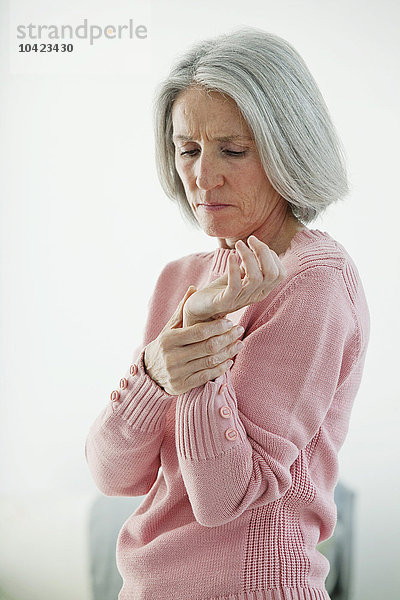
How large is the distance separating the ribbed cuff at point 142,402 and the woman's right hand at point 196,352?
4 cm

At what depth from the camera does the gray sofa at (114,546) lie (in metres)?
2.47

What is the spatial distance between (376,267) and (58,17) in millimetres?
1330

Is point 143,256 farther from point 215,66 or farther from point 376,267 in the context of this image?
point 215,66

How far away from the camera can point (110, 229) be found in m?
2.65

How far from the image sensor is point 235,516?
3.66ft

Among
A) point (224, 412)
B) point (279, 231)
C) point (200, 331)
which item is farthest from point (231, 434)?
point (279, 231)

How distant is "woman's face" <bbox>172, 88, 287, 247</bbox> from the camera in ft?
3.84

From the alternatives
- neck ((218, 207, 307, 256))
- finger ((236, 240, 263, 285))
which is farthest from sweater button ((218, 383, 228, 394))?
neck ((218, 207, 307, 256))

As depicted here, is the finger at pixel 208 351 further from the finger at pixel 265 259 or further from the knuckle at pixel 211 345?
the finger at pixel 265 259

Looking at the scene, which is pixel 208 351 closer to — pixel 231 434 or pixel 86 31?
pixel 231 434

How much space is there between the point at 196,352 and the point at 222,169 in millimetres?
288

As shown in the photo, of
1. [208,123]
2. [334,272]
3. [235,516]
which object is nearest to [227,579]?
[235,516]

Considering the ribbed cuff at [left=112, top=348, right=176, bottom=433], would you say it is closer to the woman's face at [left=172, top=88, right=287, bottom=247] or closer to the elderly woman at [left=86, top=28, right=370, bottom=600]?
the elderly woman at [left=86, top=28, right=370, bottom=600]

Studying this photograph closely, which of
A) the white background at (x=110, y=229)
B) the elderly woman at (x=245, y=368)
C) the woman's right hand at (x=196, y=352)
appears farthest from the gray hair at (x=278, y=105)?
the white background at (x=110, y=229)
